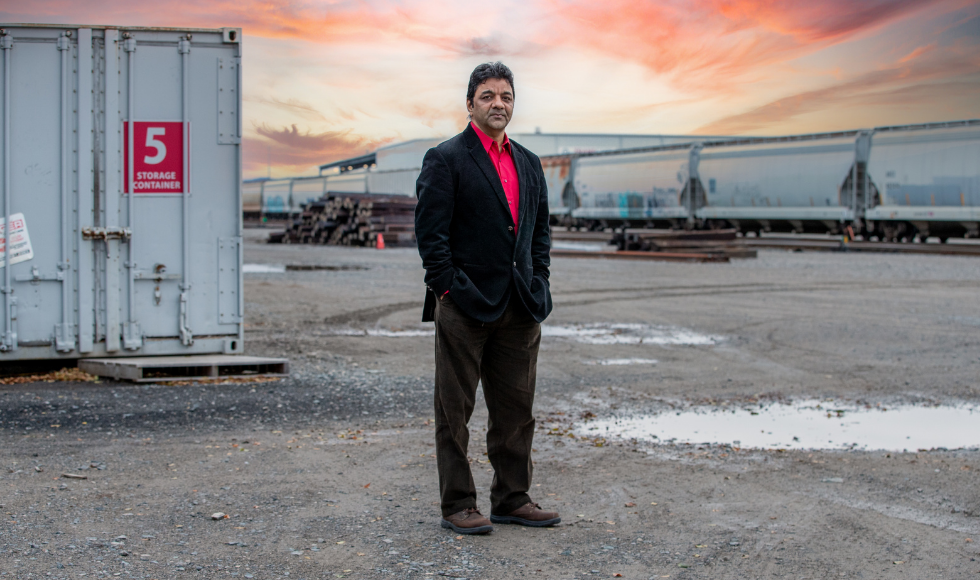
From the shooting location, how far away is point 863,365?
29.0 ft

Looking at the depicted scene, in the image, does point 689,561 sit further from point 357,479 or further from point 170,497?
point 170,497

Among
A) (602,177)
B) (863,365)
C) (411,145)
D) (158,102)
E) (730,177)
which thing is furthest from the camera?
(411,145)

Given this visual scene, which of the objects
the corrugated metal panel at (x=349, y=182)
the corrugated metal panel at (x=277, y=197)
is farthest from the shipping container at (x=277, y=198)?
the corrugated metal panel at (x=349, y=182)

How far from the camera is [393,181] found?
61.5 metres

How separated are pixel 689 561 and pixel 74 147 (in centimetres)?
630

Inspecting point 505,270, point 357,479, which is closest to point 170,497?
point 357,479

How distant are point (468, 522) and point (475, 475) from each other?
1.04 meters

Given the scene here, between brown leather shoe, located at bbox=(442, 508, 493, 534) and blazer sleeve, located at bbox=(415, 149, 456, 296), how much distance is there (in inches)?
38.7

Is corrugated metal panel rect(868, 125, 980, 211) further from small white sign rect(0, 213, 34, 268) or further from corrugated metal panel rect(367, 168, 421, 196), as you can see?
corrugated metal panel rect(367, 168, 421, 196)

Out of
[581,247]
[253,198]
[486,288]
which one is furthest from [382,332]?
[253,198]

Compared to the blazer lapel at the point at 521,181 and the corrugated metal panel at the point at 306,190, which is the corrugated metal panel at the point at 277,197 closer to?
the corrugated metal panel at the point at 306,190

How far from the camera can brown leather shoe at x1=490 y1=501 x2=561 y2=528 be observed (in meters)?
4.08

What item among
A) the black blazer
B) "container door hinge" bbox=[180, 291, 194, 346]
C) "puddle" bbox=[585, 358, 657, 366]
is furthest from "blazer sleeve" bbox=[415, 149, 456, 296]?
"puddle" bbox=[585, 358, 657, 366]

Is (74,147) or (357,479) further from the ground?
(74,147)
